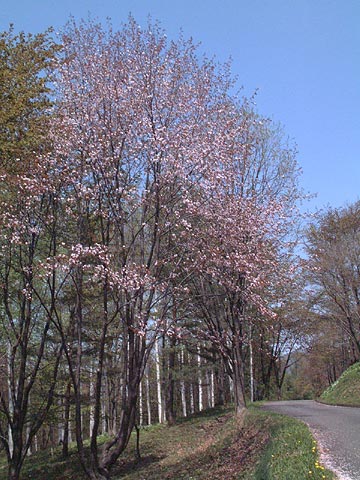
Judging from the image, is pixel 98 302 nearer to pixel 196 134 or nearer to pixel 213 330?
pixel 213 330

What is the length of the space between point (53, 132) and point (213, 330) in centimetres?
861

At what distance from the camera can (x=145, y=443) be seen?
18016 millimetres

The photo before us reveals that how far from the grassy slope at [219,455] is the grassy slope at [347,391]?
14.9 feet

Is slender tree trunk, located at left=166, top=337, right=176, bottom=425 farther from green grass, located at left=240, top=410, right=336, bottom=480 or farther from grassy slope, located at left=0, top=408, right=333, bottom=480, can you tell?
green grass, located at left=240, top=410, right=336, bottom=480

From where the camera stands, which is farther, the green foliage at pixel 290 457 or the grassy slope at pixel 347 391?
the grassy slope at pixel 347 391

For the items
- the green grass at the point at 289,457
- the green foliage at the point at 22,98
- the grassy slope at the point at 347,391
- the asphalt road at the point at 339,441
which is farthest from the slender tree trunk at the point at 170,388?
the green foliage at the point at 22,98

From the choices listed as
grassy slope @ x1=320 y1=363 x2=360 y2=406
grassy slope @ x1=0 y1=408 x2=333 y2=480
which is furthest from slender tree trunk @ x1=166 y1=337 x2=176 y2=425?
grassy slope @ x1=320 y1=363 x2=360 y2=406

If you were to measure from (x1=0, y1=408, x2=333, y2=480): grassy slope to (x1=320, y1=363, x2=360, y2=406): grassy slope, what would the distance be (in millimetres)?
4555

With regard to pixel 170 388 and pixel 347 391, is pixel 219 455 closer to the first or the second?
pixel 170 388

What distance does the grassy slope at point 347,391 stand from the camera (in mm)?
17969

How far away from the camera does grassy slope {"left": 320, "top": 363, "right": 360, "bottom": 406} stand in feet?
59.0

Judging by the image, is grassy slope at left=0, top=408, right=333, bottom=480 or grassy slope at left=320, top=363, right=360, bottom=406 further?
grassy slope at left=320, top=363, right=360, bottom=406

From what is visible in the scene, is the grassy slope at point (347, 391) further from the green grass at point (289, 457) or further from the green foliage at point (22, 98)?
the green foliage at point (22, 98)

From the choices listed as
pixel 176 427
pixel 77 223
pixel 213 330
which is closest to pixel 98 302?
pixel 213 330
